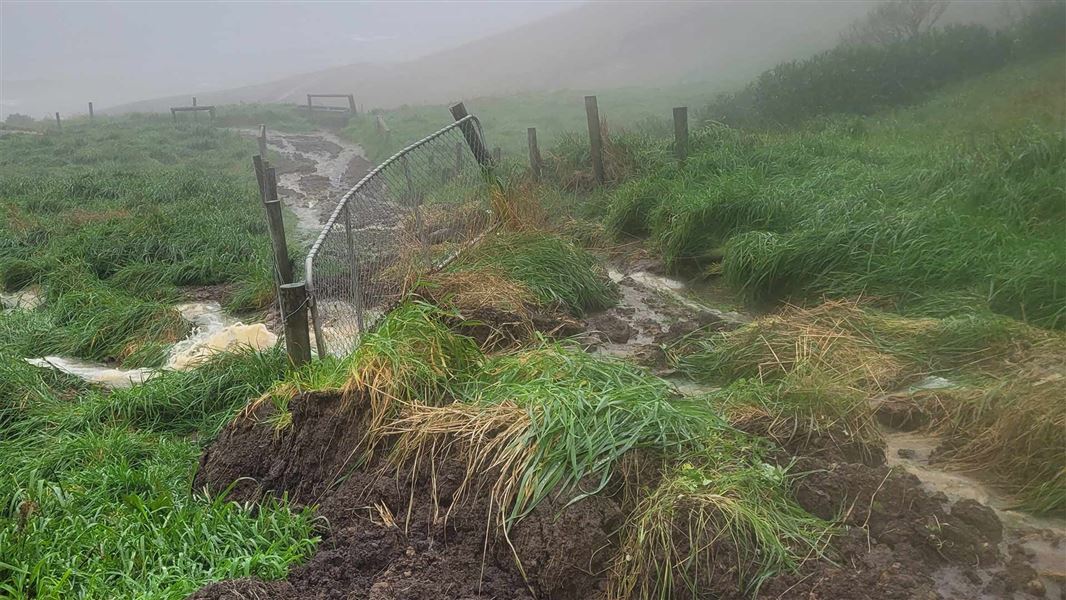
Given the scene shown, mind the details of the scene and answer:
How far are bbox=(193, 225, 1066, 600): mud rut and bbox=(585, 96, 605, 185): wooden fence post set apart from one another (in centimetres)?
826

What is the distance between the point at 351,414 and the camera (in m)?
3.99

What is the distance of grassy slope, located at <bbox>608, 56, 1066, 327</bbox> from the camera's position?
18.9 feet

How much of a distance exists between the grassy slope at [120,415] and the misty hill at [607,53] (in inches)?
822

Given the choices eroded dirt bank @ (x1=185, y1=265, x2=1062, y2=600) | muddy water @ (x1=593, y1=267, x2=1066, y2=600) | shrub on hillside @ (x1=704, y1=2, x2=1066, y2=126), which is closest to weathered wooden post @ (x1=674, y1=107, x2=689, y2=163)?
muddy water @ (x1=593, y1=267, x2=1066, y2=600)

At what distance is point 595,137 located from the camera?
1171cm

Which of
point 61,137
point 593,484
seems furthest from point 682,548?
point 61,137

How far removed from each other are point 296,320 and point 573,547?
8.25 feet

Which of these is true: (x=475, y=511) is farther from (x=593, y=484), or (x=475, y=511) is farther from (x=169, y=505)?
(x=169, y=505)

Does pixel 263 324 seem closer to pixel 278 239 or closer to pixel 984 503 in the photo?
pixel 278 239

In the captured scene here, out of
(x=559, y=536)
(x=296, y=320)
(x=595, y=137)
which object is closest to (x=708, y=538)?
(x=559, y=536)

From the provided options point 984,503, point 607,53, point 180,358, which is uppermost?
point 607,53

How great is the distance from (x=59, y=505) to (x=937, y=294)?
5.41 m

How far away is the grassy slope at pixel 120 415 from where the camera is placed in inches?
128

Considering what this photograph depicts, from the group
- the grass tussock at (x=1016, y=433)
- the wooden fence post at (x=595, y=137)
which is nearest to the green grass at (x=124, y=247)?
the wooden fence post at (x=595, y=137)
